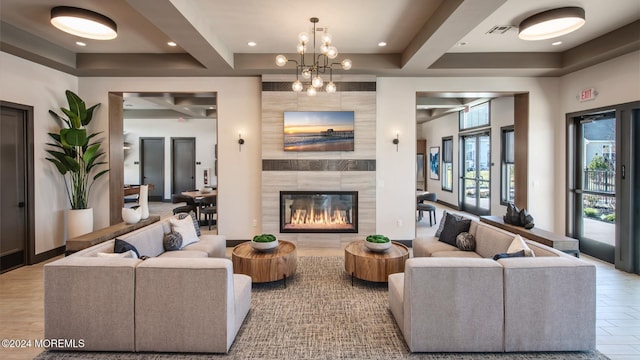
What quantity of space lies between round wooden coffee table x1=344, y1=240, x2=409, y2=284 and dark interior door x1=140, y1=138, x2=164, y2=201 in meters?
9.80

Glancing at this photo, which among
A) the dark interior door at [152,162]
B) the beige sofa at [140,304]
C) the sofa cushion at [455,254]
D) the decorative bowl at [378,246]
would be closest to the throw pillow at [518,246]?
the sofa cushion at [455,254]

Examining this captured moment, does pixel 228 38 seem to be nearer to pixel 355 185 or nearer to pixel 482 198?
pixel 355 185

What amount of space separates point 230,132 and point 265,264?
291 centimetres

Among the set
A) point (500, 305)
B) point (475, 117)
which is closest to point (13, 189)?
point (500, 305)

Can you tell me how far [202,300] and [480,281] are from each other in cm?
208

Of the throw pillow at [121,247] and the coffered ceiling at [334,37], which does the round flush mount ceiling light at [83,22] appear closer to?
the coffered ceiling at [334,37]

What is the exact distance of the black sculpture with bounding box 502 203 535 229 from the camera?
408 centimetres

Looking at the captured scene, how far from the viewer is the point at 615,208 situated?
4570 mm

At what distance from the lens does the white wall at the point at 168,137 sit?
11.4m

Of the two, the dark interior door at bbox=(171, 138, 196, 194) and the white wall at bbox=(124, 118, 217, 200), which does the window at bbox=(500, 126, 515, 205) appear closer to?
the white wall at bbox=(124, 118, 217, 200)

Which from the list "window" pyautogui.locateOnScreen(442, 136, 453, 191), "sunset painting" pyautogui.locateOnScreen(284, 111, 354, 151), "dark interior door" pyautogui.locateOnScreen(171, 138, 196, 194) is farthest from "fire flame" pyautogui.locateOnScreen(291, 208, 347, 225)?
"dark interior door" pyautogui.locateOnScreen(171, 138, 196, 194)

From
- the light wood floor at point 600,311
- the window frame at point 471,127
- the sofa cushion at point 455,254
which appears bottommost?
the light wood floor at point 600,311

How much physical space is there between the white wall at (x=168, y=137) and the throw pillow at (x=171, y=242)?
Answer: 7767 mm

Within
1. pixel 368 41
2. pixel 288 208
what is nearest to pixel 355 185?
pixel 288 208
